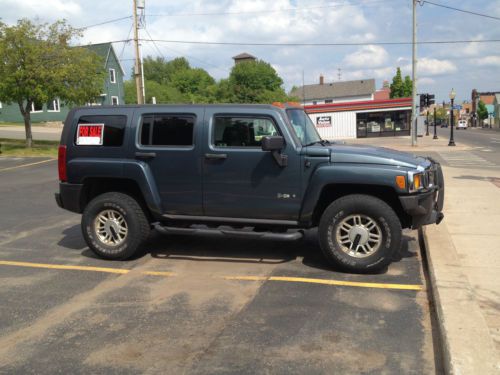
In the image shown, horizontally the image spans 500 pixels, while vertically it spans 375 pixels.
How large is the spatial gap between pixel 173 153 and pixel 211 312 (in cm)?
211

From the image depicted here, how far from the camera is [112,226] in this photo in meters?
6.14

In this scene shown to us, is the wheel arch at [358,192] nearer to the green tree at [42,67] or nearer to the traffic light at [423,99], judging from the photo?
the green tree at [42,67]

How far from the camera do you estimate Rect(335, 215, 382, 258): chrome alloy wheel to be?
211 inches

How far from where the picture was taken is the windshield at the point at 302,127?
19.0ft

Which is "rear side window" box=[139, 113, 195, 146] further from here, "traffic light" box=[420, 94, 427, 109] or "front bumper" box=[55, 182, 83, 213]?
"traffic light" box=[420, 94, 427, 109]

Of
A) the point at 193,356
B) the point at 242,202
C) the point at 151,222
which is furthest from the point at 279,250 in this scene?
the point at 193,356

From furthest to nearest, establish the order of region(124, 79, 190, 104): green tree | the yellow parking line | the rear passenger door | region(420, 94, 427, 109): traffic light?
region(124, 79, 190, 104): green tree
region(420, 94, 427, 109): traffic light
the rear passenger door
the yellow parking line

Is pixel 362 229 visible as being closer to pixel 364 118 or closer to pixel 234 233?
pixel 234 233

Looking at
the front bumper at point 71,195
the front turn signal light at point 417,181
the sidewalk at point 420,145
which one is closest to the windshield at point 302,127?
the front turn signal light at point 417,181

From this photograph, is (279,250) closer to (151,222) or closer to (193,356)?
(151,222)

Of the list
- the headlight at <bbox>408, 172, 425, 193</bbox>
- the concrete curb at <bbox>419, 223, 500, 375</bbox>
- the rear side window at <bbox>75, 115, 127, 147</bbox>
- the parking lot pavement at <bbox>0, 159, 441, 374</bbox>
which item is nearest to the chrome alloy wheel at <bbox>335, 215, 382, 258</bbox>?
the parking lot pavement at <bbox>0, 159, 441, 374</bbox>

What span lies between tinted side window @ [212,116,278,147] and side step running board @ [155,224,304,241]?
1.01 meters

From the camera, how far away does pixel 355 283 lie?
5.17 metres

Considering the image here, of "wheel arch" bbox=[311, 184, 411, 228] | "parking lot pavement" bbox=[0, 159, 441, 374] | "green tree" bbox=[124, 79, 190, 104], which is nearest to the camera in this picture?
"parking lot pavement" bbox=[0, 159, 441, 374]
